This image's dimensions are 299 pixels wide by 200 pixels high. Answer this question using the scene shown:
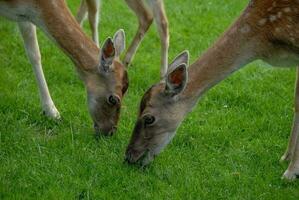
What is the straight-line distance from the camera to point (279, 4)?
18.7ft

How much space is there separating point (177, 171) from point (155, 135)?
0.37 m

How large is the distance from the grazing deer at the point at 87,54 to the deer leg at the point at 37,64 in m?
0.68

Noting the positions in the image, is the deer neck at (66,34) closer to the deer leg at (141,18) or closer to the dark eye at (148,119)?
the dark eye at (148,119)

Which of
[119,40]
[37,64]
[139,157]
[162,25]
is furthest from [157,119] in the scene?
[162,25]

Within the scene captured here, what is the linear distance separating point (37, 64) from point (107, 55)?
1303 mm

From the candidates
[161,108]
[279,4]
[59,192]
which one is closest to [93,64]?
[161,108]

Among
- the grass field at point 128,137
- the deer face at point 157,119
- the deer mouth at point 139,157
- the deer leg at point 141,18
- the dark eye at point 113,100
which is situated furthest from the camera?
the deer leg at point 141,18

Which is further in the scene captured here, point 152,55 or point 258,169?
point 152,55

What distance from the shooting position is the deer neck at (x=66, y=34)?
6406 mm

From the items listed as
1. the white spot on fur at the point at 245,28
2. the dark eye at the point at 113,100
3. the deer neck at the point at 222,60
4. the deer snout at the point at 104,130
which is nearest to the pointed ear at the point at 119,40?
the dark eye at the point at 113,100

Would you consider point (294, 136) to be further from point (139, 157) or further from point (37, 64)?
point (37, 64)

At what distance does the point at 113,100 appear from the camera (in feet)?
21.6

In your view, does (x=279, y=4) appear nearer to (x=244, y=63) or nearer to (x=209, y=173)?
(x=244, y=63)

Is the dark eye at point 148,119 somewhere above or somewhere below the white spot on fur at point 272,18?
below
